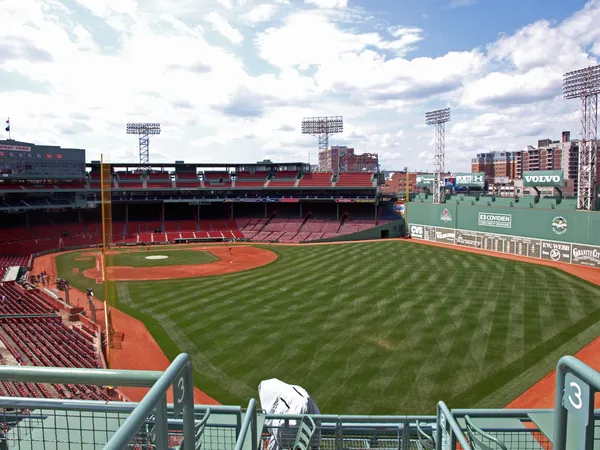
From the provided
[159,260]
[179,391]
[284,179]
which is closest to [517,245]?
[159,260]

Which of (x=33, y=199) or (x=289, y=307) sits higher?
(x=33, y=199)

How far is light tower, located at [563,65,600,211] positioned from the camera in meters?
37.4

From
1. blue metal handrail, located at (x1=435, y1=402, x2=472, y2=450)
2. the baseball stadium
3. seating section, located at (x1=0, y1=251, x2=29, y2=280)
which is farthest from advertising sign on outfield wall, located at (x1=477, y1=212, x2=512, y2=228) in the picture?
seating section, located at (x1=0, y1=251, x2=29, y2=280)

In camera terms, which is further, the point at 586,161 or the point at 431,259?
the point at 431,259

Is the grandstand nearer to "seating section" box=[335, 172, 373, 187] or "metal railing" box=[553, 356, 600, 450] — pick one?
"seating section" box=[335, 172, 373, 187]

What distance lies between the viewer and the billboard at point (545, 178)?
4081 cm

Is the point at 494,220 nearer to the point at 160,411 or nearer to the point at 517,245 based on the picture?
the point at 517,245

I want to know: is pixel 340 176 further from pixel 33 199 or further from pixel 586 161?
pixel 33 199

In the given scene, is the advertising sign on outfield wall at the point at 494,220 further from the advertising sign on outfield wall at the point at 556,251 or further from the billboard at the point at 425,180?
the billboard at the point at 425,180

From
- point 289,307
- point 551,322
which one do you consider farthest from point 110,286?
point 551,322

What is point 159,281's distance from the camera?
33.6 m

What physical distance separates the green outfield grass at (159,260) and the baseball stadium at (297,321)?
0.50 metres

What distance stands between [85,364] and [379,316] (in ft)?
48.3

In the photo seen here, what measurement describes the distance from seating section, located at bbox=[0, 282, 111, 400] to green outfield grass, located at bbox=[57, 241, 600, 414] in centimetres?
354
